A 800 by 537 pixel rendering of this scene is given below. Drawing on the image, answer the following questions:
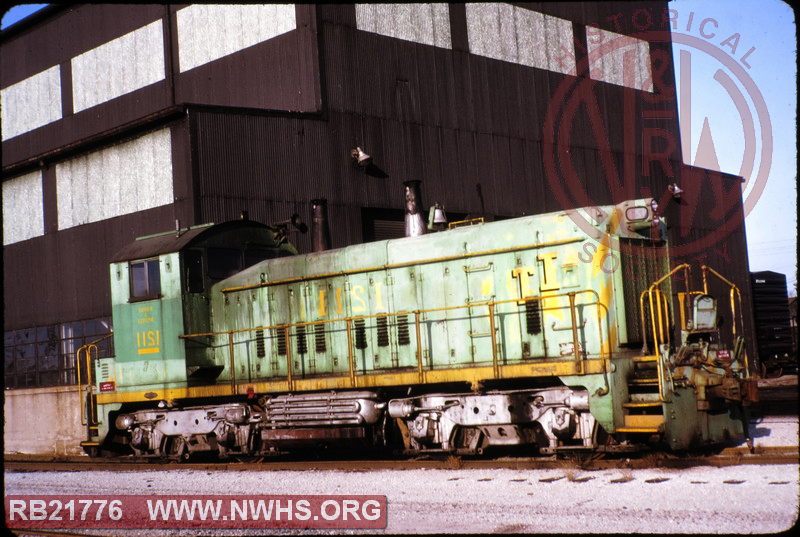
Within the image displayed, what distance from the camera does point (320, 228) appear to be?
1354 cm

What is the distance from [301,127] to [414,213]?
790cm

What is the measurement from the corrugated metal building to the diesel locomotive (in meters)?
5.20

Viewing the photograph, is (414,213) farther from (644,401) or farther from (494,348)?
(644,401)

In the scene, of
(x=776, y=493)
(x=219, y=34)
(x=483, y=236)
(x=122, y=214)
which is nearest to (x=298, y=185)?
(x=122, y=214)

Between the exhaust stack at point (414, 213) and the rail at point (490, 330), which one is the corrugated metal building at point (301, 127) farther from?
the exhaust stack at point (414, 213)

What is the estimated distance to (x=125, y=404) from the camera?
13531mm

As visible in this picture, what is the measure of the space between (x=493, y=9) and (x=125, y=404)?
16.7 meters

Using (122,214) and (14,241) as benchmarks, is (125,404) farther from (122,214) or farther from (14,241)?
(14,241)

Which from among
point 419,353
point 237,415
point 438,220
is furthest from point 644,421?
point 237,415

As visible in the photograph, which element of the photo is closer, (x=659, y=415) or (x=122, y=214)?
(x=659, y=415)

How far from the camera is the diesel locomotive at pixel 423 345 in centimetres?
957

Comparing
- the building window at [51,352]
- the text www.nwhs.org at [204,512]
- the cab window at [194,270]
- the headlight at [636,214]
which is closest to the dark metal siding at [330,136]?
the building window at [51,352]

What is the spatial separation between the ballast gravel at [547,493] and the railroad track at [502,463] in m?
0.23

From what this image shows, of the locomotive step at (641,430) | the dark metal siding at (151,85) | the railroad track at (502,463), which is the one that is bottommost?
the railroad track at (502,463)
